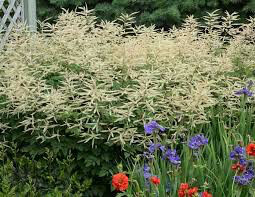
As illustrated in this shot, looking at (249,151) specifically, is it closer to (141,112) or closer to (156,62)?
(141,112)

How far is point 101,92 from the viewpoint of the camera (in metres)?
3.25

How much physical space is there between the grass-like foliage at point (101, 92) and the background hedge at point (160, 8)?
12.3 ft

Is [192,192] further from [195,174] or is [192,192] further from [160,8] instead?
[160,8]

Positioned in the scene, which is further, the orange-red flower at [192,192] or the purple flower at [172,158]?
the purple flower at [172,158]

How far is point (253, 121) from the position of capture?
373cm

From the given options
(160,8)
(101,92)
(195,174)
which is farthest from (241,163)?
(160,8)

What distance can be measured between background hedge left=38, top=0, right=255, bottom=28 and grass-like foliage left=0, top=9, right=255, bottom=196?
3.74 meters

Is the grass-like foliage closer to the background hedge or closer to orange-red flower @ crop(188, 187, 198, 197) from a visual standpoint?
orange-red flower @ crop(188, 187, 198, 197)

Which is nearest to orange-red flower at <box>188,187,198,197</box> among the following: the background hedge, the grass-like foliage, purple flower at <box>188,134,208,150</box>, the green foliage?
the green foliage

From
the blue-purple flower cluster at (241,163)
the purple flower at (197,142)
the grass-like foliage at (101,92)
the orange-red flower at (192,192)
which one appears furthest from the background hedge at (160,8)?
the orange-red flower at (192,192)

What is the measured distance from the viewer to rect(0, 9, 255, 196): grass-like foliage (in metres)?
3.24

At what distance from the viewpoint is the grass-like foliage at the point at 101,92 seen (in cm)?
324

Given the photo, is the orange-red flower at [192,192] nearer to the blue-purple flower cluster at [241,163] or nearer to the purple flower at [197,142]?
the blue-purple flower cluster at [241,163]

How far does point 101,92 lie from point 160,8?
17.1 feet
